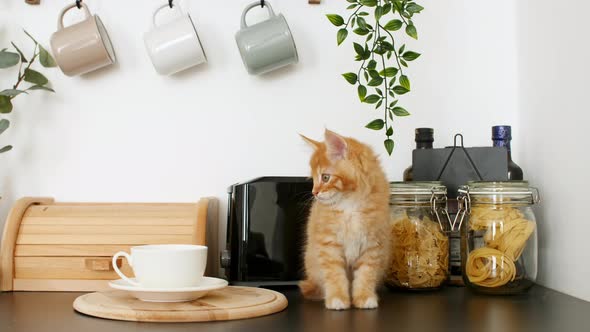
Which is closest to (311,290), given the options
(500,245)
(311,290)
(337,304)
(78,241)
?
(311,290)

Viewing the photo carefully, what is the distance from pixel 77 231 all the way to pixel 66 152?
28cm

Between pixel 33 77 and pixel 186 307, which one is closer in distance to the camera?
pixel 186 307

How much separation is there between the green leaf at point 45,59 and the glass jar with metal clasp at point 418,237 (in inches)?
31.4

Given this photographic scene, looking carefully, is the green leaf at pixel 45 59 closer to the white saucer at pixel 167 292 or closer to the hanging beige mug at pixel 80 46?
the hanging beige mug at pixel 80 46

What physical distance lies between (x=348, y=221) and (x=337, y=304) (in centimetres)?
14

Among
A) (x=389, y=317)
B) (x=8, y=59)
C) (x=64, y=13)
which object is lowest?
(x=389, y=317)

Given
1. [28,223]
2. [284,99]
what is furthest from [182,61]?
[28,223]

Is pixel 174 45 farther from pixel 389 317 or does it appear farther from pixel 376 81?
pixel 389 317

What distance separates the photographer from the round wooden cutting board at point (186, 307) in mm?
975

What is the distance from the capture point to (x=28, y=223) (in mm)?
1321

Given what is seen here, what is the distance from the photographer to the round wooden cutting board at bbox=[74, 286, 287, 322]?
3.20 ft

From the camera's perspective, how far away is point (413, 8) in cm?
129

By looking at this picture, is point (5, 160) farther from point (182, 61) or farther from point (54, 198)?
point (182, 61)

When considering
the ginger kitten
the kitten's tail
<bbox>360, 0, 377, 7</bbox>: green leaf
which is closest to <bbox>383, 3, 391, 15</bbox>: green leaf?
<bbox>360, 0, 377, 7</bbox>: green leaf
